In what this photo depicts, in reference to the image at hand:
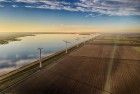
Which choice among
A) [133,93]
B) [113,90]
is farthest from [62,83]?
[133,93]

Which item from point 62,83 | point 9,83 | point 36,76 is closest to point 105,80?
point 62,83

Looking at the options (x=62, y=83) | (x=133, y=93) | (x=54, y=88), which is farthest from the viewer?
(x=62, y=83)

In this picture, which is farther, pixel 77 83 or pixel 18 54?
pixel 18 54

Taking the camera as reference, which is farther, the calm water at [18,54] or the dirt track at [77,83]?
the calm water at [18,54]

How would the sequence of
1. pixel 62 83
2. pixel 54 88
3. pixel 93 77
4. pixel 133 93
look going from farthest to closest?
pixel 93 77 → pixel 62 83 → pixel 54 88 → pixel 133 93

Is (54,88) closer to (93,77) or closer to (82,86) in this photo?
(82,86)

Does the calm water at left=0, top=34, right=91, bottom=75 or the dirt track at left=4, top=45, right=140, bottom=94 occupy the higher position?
the dirt track at left=4, top=45, right=140, bottom=94

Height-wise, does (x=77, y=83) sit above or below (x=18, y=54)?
above

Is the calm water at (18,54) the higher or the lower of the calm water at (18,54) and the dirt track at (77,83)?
the lower

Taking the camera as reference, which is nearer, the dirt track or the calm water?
the dirt track

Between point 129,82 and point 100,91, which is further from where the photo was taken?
point 129,82
